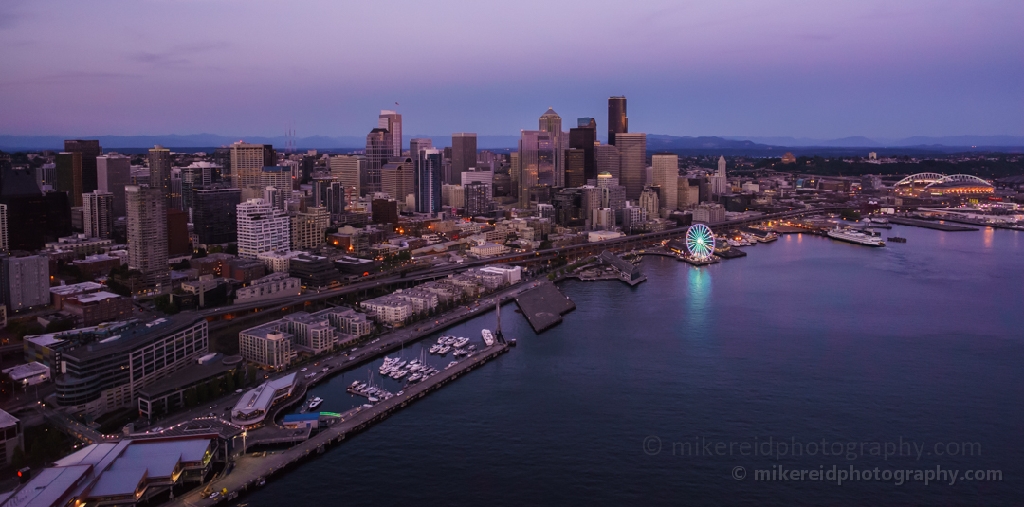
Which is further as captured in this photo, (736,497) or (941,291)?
(941,291)

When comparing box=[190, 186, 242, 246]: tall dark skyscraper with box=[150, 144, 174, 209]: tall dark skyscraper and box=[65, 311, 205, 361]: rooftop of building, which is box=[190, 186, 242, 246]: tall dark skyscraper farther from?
box=[65, 311, 205, 361]: rooftop of building

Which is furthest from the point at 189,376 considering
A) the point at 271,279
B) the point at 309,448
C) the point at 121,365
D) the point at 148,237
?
the point at 148,237

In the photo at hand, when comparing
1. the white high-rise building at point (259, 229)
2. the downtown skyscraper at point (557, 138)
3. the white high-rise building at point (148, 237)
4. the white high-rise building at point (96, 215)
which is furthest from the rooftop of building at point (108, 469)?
the downtown skyscraper at point (557, 138)

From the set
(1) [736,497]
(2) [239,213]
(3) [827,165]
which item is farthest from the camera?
(3) [827,165]

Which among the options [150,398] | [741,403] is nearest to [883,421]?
[741,403]

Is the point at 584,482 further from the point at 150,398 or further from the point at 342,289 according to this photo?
the point at 342,289

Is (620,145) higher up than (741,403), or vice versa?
(620,145)

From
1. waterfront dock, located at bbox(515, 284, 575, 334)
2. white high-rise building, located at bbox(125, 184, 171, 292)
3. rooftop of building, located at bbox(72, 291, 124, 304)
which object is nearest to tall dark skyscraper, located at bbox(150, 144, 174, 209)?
white high-rise building, located at bbox(125, 184, 171, 292)
